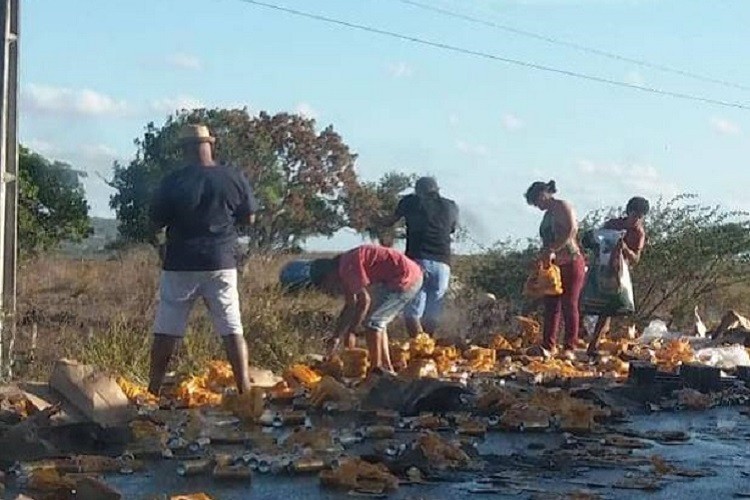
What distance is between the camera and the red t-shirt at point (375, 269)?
11406 mm

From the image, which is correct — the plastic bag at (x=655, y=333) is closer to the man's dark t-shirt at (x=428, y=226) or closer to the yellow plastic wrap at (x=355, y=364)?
the man's dark t-shirt at (x=428, y=226)

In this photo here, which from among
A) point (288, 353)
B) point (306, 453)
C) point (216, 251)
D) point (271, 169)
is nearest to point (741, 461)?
point (306, 453)

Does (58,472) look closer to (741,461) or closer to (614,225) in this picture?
(741,461)

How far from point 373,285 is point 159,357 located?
8.48 feet

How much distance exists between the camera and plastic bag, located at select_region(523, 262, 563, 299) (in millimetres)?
13438

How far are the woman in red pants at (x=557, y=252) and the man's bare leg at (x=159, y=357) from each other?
4.74 metres

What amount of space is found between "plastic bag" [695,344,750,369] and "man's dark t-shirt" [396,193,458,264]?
8.89ft

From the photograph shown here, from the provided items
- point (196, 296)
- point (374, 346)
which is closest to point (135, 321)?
point (374, 346)

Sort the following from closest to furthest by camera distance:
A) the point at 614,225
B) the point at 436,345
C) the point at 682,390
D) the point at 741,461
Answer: the point at 741,461
the point at 682,390
the point at 436,345
the point at 614,225

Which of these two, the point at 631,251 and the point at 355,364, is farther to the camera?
the point at 631,251

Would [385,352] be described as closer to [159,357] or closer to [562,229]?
[159,357]

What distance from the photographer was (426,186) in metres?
13.5

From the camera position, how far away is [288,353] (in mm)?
12258

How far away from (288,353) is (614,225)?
414 cm
